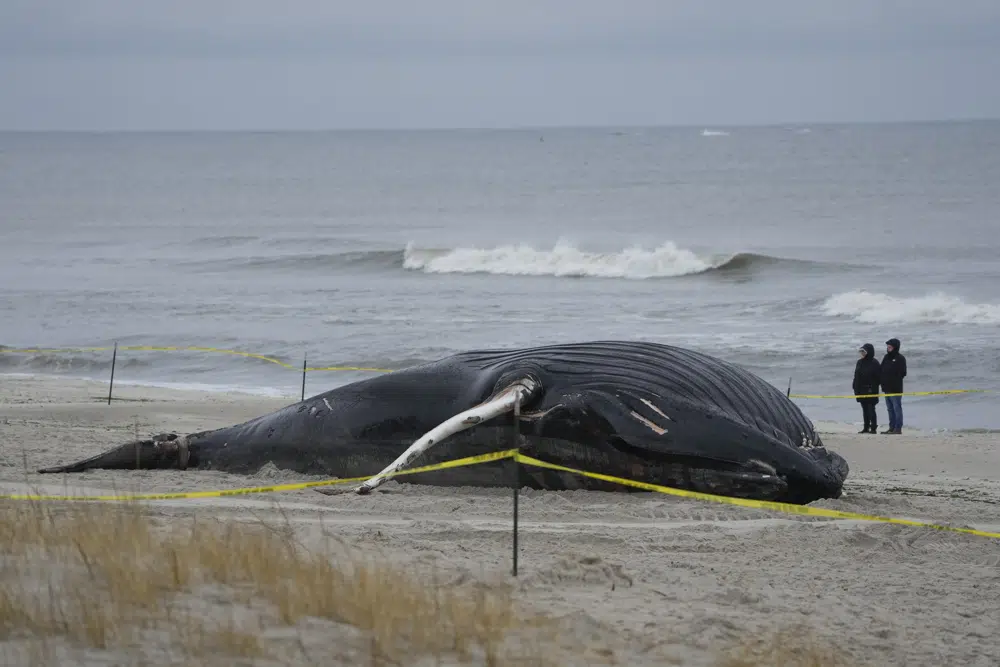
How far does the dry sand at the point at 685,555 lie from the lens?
19.7 feet

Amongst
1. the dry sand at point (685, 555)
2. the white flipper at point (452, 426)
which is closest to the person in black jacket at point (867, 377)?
the dry sand at point (685, 555)

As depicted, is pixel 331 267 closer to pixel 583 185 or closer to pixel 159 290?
pixel 159 290

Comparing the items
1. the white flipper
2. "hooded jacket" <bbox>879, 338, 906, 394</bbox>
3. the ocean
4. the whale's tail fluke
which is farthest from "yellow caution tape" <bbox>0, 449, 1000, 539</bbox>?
the ocean

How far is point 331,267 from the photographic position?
4434 cm

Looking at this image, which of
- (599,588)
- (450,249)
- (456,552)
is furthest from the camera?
(450,249)

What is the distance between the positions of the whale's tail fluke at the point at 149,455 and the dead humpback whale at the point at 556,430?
0.04ft

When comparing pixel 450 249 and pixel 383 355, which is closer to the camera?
pixel 383 355

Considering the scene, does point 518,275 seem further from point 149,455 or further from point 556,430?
point 556,430

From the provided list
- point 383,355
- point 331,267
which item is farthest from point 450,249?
point 383,355

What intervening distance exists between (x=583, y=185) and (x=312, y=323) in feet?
234

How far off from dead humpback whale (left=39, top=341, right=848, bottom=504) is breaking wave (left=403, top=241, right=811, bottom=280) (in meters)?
31.7

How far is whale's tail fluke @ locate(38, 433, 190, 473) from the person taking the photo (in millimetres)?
10180

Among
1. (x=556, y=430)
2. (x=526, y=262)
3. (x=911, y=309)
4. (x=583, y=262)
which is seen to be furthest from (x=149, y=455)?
(x=526, y=262)

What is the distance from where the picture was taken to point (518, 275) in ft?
140
